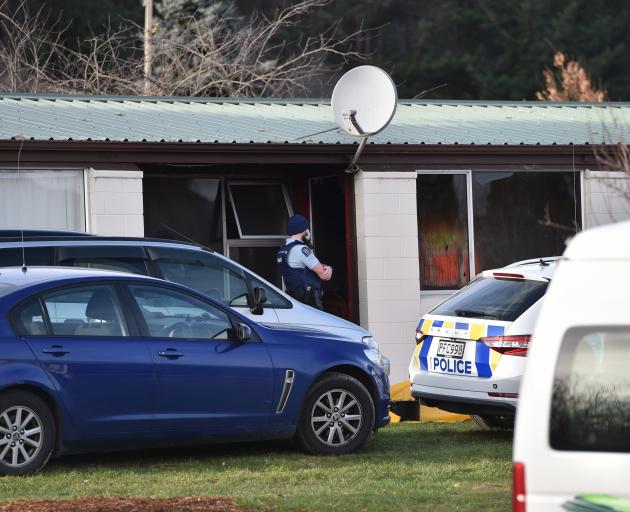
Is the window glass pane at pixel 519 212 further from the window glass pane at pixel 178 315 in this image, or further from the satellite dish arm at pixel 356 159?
the window glass pane at pixel 178 315

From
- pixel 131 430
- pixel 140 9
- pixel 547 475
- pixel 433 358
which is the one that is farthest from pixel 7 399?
pixel 140 9

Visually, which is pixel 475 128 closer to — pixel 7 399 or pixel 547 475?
pixel 7 399

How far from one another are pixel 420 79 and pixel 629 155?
32.8 meters

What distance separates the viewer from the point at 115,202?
14.4 metres

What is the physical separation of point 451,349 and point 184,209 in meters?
5.62

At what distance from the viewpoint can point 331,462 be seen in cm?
1022

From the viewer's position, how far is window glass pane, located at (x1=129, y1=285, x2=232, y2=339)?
394 inches

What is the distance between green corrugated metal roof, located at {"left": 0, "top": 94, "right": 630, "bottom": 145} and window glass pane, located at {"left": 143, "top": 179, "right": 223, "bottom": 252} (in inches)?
29.2

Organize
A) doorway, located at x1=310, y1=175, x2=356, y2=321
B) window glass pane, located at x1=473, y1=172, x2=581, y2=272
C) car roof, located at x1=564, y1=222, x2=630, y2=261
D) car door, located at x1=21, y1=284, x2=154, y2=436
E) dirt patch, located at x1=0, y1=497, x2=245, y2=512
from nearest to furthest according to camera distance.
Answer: car roof, located at x1=564, y1=222, x2=630, y2=261 < dirt patch, located at x1=0, y1=497, x2=245, y2=512 < car door, located at x1=21, y1=284, x2=154, y2=436 < doorway, located at x1=310, y1=175, x2=356, y2=321 < window glass pane, located at x1=473, y1=172, x2=581, y2=272

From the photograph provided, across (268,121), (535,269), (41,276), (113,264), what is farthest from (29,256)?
(268,121)

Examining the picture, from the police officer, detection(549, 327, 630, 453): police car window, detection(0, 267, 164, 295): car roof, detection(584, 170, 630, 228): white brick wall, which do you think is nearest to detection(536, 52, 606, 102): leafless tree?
detection(584, 170, 630, 228): white brick wall

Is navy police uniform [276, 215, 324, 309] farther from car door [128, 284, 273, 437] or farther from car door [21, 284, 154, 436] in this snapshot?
car door [21, 284, 154, 436]

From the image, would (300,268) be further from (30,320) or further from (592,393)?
Result: (592,393)

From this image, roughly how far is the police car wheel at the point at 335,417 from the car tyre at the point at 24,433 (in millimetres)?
2077
